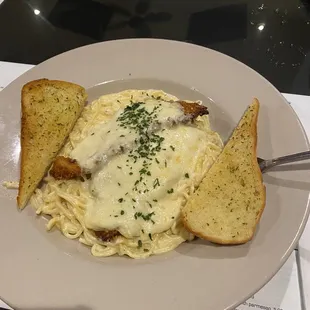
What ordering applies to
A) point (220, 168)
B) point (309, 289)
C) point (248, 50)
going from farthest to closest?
point (248, 50)
point (220, 168)
point (309, 289)

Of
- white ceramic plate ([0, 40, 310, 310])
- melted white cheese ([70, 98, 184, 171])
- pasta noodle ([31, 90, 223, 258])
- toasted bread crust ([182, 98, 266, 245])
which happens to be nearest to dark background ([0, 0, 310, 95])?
white ceramic plate ([0, 40, 310, 310])

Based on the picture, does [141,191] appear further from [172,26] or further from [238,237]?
[172,26]

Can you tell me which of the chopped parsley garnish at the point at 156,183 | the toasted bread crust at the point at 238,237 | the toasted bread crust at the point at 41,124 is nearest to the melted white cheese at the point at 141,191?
the chopped parsley garnish at the point at 156,183

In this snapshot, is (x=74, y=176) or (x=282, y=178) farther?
(x=74, y=176)

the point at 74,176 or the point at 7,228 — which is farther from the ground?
the point at 74,176

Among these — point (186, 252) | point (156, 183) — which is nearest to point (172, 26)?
point (156, 183)

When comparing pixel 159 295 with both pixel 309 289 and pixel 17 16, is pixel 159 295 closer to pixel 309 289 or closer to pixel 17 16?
pixel 309 289

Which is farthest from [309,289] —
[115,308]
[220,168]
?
[115,308]
